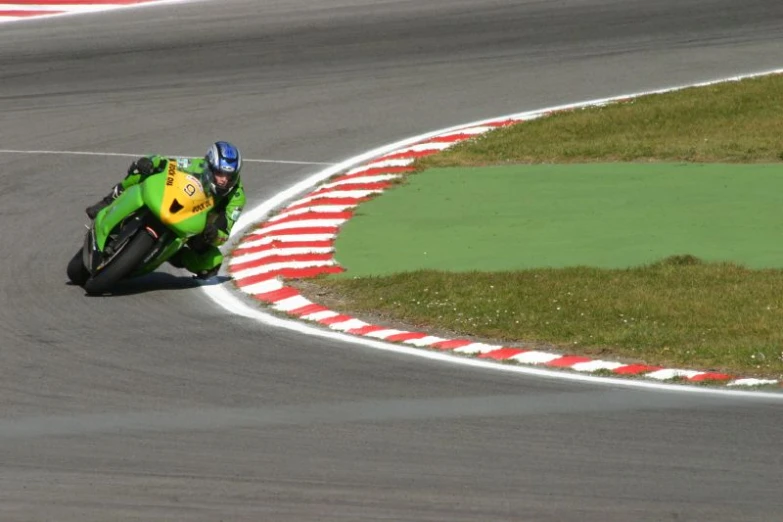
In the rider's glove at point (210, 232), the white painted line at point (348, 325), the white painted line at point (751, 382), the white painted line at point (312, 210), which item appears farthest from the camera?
the white painted line at point (312, 210)

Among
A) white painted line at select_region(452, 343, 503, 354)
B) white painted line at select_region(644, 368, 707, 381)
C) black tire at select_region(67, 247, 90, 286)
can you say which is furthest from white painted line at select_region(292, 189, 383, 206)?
white painted line at select_region(644, 368, 707, 381)

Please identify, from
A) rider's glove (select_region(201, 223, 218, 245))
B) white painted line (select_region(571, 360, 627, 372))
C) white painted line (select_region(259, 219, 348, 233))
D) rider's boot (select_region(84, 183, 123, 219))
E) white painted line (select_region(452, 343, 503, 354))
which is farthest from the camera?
white painted line (select_region(259, 219, 348, 233))

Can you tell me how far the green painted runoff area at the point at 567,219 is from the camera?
15.1 metres

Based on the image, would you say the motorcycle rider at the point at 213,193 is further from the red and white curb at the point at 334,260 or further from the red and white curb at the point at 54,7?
the red and white curb at the point at 54,7

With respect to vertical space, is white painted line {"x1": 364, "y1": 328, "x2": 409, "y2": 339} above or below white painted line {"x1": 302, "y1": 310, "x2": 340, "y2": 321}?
below

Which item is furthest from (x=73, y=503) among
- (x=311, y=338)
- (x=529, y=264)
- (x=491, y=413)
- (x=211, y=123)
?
(x=211, y=123)

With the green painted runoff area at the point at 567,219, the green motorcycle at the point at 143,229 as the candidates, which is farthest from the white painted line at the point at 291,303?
the green motorcycle at the point at 143,229

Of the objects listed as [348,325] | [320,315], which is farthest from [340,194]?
[348,325]

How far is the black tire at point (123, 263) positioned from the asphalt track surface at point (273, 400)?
0.50 feet

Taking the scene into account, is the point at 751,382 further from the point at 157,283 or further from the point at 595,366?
the point at 157,283

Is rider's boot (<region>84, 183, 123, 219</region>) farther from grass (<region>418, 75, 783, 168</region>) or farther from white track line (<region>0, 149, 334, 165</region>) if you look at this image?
grass (<region>418, 75, 783, 168</region>)

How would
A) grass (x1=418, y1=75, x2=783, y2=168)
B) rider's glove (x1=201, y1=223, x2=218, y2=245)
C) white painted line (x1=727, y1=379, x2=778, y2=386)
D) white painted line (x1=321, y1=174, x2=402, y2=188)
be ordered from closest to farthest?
white painted line (x1=727, y1=379, x2=778, y2=386), rider's glove (x1=201, y1=223, x2=218, y2=245), white painted line (x1=321, y1=174, x2=402, y2=188), grass (x1=418, y1=75, x2=783, y2=168)

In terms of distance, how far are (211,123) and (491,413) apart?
39.4 ft

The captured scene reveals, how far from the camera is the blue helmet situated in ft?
46.7
